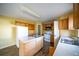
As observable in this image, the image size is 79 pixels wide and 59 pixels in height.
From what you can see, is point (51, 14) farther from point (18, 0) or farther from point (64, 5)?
point (18, 0)

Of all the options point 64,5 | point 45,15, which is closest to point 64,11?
point 64,5

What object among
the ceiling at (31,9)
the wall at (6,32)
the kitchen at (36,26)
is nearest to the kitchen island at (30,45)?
the kitchen at (36,26)

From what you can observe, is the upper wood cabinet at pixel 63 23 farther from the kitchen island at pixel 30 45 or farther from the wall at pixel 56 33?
the kitchen island at pixel 30 45

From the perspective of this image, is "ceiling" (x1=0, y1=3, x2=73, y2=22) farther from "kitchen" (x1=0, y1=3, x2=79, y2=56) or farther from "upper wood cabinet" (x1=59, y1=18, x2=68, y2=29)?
"upper wood cabinet" (x1=59, y1=18, x2=68, y2=29)

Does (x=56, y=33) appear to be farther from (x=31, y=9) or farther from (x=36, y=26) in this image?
(x=31, y=9)

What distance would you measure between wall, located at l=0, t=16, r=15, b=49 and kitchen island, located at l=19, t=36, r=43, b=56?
19 cm

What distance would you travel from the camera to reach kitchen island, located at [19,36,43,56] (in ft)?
4.40

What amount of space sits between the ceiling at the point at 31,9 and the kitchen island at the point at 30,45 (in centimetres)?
39

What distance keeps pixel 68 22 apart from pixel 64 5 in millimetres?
317

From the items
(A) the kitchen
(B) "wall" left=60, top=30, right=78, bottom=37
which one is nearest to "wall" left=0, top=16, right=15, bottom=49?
(A) the kitchen

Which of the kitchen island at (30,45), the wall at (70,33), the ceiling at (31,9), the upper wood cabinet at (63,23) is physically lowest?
the kitchen island at (30,45)

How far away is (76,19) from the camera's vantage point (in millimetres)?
1271

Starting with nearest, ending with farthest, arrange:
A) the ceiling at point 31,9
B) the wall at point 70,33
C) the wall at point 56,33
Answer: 1. the ceiling at point 31,9
2. the wall at point 56,33
3. the wall at point 70,33

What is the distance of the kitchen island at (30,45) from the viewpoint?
4.40 feet
